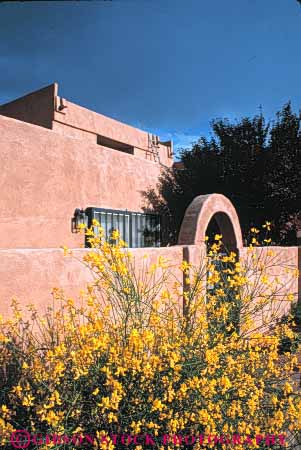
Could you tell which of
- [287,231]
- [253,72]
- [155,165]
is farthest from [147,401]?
[287,231]

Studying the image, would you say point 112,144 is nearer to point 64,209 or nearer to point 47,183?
point 64,209

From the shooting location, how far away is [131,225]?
9.44m

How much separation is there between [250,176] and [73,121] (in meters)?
5.35

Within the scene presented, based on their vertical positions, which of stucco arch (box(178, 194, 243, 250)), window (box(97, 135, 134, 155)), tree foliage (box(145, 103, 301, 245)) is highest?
window (box(97, 135, 134, 155))

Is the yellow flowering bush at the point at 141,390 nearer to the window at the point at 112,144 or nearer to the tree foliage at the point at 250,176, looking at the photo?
the tree foliage at the point at 250,176

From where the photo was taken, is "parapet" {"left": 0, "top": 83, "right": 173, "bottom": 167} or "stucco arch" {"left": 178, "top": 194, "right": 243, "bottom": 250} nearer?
"stucco arch" {"left": 178, "top": 194, "right": 243, "bottom": 250}

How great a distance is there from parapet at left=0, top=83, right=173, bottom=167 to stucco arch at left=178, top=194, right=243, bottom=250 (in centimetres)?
491

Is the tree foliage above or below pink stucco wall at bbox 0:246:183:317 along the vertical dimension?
above

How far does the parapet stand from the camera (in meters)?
11.2

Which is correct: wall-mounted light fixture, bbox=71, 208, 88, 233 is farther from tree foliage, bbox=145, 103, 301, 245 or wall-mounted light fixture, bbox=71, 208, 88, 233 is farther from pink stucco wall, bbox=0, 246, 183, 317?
pink stucco wall, bbox=0, 246, 183, 317

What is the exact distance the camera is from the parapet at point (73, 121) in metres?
11.2

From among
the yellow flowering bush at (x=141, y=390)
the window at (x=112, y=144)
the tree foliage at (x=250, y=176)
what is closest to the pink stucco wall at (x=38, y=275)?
the yellow flowering bush at (x=141, y=390)

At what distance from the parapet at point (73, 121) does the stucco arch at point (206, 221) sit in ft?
16.1

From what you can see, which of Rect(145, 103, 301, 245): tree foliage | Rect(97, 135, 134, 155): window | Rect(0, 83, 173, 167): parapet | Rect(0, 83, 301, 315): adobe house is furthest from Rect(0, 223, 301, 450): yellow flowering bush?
Rect(97, 135, 134, 155): window
